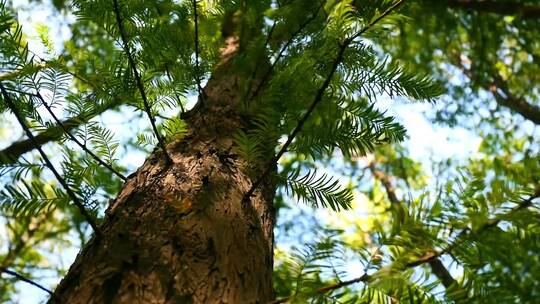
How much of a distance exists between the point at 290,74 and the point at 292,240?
133 inches

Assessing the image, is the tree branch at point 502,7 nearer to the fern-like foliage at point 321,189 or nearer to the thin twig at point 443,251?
the fern-like foliage at point 321,189

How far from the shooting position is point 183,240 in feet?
3.63

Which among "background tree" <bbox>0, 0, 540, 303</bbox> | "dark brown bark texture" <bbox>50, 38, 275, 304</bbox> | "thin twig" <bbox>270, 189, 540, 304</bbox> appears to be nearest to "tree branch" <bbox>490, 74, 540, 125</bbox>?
"background tree" <bbox>0, 0, 540, 303</bbox>

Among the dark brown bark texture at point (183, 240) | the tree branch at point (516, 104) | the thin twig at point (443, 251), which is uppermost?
the tree branch at point (516, 104)

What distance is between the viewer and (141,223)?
1.15 m

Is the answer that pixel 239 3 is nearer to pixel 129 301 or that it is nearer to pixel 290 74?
pixel 290 74

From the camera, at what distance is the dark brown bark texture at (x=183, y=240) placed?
0.97m

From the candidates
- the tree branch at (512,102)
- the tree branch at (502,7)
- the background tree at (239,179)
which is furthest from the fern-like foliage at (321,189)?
the tree branch at (512,102)

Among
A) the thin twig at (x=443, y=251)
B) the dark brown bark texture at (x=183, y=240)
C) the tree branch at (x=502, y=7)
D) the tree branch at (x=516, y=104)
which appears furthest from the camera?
the tree branch at (x=516, y=104)

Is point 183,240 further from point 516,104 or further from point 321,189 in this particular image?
point 516,104

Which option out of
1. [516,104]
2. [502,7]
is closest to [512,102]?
[516,104]

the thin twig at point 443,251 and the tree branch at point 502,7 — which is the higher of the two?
the tree branch at point 502,7

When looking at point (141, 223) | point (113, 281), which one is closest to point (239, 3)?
point (141, 223)

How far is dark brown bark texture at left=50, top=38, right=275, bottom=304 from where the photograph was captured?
0.97m
